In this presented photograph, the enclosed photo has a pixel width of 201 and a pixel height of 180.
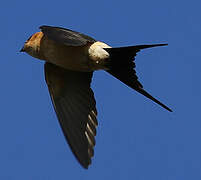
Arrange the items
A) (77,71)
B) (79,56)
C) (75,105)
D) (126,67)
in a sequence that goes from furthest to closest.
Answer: (77,71), (75,105), (79,56), (126,67)

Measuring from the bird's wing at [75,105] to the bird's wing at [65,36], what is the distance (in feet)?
2.16

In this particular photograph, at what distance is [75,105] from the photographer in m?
6.83

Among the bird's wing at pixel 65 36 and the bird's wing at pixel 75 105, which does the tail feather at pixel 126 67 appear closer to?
the bird's wing at pixel 65 36

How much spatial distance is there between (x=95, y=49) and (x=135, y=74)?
1.73ft

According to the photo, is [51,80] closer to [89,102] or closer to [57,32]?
[89,102]

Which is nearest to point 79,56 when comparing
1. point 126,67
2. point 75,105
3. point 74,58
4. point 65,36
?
point 74,58

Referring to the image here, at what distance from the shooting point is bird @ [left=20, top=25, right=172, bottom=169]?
244 inches

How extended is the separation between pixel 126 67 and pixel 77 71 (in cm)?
92

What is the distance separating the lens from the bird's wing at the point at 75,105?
6.40 m

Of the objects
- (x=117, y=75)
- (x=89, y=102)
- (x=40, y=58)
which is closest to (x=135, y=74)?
(x=117, y=75)

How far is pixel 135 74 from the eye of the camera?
624cm

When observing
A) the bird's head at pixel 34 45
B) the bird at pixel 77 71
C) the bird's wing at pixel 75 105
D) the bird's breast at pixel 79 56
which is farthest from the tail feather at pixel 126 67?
the bird's head at pixel 34 45

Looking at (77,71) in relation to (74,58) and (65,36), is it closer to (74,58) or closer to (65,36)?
(74,58)

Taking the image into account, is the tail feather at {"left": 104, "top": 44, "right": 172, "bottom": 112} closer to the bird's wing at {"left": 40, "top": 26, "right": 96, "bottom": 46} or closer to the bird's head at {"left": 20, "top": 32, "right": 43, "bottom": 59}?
the bird's wing at {"left": 40, "top": 26, "right": 96, "bottom": 46}
